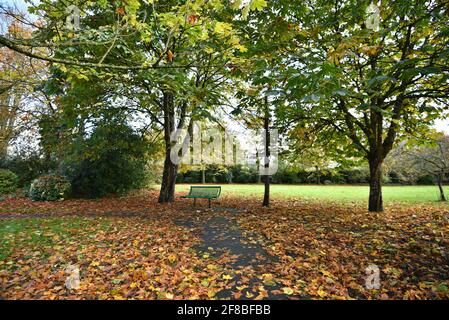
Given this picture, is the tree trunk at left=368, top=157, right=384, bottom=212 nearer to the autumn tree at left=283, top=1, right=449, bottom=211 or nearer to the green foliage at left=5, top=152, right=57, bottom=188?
the autumn tree at left=283, top=1, right=449, bottom=211

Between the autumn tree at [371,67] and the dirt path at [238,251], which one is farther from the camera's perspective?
the autumn tree at [371,67]

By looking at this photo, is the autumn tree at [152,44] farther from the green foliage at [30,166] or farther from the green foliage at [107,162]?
the green foliage at [30,166]

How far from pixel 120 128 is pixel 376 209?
11.8 metres

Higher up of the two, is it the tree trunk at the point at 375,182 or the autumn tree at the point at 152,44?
the autumn tree at the point at 152,44

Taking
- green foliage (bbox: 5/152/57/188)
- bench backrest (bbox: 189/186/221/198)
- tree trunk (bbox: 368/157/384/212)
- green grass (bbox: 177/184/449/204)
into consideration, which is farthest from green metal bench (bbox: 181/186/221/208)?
green foliage (bbox: 5/152/57/188)

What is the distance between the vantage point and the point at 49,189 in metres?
12.8

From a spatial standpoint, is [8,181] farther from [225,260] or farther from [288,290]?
[288,290]

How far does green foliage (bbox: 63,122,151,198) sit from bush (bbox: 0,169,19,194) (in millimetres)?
3539

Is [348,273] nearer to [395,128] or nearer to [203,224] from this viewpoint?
[203,224]

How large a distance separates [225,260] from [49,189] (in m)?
12.3

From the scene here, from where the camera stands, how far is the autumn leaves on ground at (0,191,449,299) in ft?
11.5

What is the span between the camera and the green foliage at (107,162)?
12.1m

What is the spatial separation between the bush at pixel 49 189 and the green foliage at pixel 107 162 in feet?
2.56

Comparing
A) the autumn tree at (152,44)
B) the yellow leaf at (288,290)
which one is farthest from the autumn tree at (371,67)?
the yellow leaf at (288,290)
